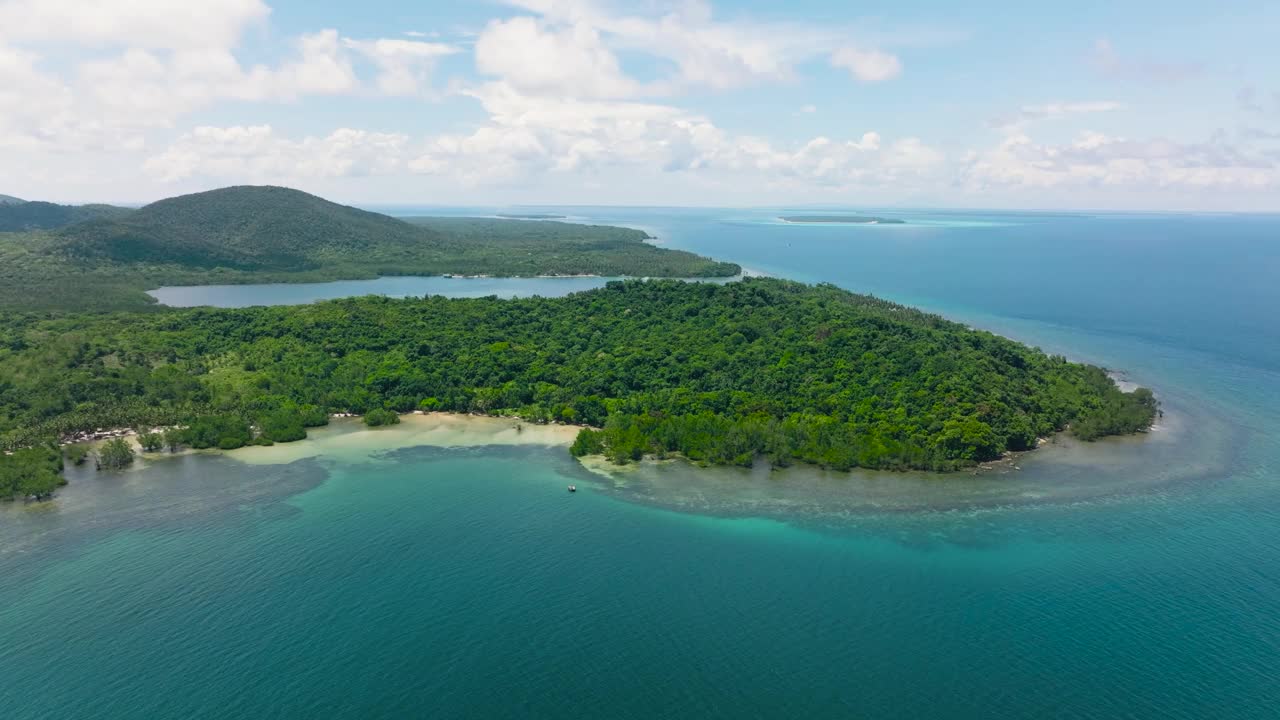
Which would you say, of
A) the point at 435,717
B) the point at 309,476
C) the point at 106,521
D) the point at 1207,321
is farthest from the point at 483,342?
the point at 1207,321

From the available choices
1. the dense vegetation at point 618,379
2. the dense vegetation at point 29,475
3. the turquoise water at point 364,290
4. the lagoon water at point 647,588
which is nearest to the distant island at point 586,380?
the dense vegetation at point 29,475

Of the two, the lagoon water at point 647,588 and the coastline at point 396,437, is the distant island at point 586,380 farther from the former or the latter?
the lagoon water at point 647,588

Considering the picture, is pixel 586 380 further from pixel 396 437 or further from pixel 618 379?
pixel 396 437

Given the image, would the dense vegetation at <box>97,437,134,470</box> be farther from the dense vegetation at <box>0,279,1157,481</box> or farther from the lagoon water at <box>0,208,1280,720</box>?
the dense vegetation at <box>0,279,1157,481</box>

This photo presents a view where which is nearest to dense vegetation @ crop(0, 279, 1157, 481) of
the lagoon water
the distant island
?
the distant island

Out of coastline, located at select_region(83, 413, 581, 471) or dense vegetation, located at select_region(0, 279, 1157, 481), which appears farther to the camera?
coastline, located at select_region(83, 413, 581, 471)

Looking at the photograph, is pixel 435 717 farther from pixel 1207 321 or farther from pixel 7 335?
pixel 1207 321

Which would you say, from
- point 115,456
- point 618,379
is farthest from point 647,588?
point 115,456
